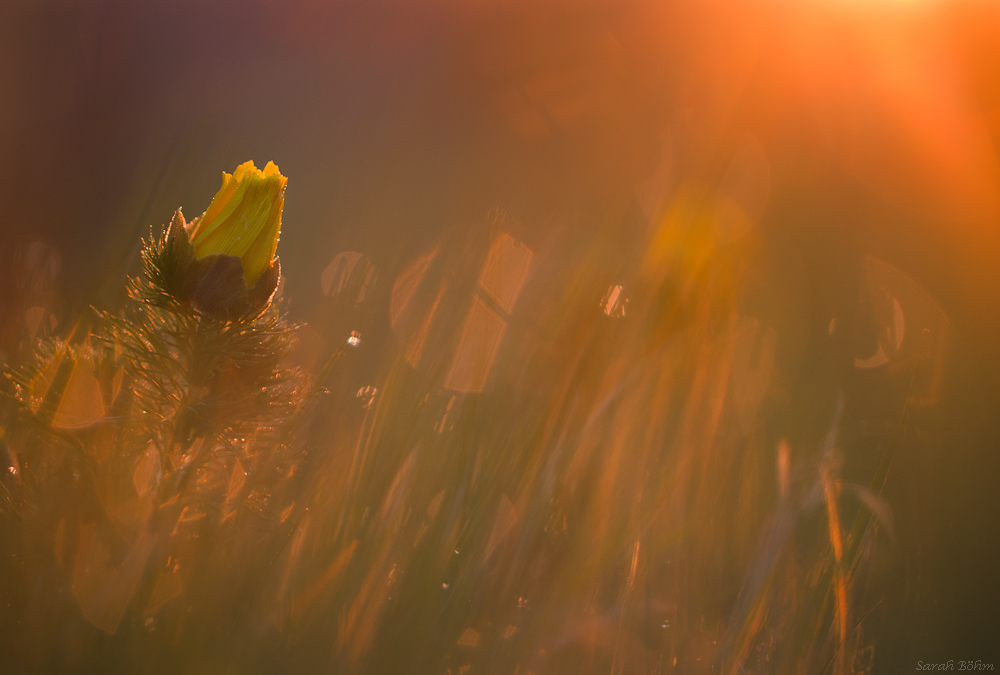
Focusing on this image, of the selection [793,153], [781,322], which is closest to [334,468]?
[781,322]

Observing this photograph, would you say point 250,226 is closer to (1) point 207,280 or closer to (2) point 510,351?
(1) point 207,280
